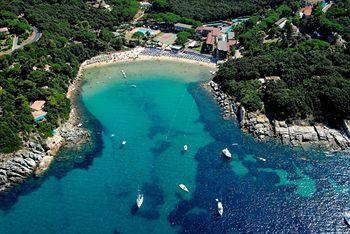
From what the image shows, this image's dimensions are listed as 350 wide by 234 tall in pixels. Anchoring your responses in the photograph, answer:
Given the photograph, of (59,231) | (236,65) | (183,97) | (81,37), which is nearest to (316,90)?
(236,65)

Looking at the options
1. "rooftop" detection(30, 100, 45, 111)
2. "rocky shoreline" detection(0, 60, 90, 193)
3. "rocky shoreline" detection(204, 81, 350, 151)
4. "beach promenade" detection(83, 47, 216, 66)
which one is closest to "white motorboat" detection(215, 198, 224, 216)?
"rocky shoreline" detection(204, 81, 350, 151)

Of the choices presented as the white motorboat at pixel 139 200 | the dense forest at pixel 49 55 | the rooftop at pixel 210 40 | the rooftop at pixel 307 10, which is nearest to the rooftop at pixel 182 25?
the rooftop at pixel 210 40

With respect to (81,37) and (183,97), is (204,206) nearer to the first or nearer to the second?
(183,97)

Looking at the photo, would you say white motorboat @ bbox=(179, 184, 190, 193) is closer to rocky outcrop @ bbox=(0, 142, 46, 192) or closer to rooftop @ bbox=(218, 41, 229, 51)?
rocky outcrop @ bbox=(0, 142, 46, 192)

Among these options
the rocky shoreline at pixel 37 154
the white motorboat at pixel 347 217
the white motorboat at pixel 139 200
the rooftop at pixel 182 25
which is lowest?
the rocky shoreline at pixel 37 154

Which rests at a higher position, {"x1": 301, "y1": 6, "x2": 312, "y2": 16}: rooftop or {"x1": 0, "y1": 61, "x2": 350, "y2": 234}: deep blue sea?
{"x1": 301, "y1": 6, "x2": 312, "y2": 16}: rooftop

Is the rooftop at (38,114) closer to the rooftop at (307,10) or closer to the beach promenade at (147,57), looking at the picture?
the beach promenade at (147,57)

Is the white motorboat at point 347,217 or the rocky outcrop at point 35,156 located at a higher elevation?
the white motorboat at point 347,217
